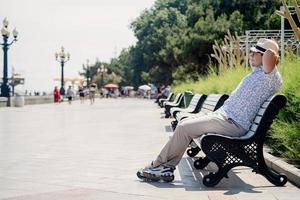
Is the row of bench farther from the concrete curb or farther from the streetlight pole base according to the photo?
the streetlight pole base

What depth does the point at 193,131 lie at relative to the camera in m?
6.16

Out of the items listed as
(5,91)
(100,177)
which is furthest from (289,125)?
→ (5,91)

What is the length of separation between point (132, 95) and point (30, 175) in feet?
314

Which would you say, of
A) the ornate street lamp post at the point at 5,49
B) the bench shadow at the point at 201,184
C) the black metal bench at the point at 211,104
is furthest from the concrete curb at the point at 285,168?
the ornate street lamp post at the point at 5,49

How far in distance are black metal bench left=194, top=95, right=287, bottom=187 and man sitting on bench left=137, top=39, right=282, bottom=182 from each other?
17 centimetres

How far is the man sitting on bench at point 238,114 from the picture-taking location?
606 centimetres

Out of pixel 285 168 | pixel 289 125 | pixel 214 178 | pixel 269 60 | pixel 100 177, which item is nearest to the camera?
pixel 214 178

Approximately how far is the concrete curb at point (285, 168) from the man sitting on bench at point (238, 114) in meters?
0.74

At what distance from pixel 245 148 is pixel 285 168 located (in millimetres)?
824

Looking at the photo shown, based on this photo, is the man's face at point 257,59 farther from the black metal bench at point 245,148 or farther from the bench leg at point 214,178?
the bench leg at point 214,178

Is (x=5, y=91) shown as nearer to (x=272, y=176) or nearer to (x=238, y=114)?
(x=238, y=114)

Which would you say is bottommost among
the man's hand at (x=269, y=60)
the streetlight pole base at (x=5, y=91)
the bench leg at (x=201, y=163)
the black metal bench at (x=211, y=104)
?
the bench leg at (x=201, y=163)

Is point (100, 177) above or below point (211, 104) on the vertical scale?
below

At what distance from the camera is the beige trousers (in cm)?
610
